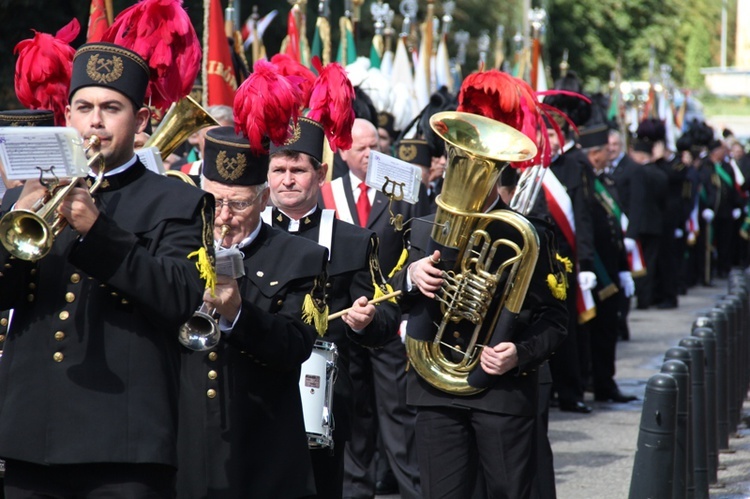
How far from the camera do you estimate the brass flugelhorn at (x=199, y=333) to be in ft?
13.4

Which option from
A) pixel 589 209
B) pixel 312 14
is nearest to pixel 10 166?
pixel 589 209

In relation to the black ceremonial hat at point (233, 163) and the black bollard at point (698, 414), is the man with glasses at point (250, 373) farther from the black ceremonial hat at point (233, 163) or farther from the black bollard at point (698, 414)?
the black bollard at point (698, 414)

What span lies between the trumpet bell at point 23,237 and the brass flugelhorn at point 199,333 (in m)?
0.69

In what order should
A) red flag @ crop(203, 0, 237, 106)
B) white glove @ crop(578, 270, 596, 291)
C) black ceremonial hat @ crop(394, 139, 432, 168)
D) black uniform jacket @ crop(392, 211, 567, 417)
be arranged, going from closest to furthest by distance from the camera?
black uniform jacket @ crop(392, 211, 567, 417), black ceremonial hat @ crop(394, 139, 432, 168), red flag @ crop(203, 0, 237, 106), white glove @ crop(578, 270, 596, 291)

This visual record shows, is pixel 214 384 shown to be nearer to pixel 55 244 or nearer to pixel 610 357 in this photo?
pixel 55 244

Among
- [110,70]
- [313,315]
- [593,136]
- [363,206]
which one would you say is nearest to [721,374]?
[363,206]

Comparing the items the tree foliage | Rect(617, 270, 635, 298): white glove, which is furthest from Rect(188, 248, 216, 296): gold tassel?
the tree foliage

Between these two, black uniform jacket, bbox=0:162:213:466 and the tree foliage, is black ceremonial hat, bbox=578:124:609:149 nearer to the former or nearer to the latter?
the tree foliage

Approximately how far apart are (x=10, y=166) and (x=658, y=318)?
15.7 metres

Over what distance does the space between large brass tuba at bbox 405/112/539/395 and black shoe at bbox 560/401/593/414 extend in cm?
577

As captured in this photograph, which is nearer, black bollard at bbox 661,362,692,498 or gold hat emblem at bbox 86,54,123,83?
gold hat emblem at bbox 86,54,123,83

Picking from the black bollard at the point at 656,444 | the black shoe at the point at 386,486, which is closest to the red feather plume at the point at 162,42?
the black bollard at the point at 656,444

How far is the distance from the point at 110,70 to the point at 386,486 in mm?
4941

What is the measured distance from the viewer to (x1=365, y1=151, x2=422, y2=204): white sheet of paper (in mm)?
6262
